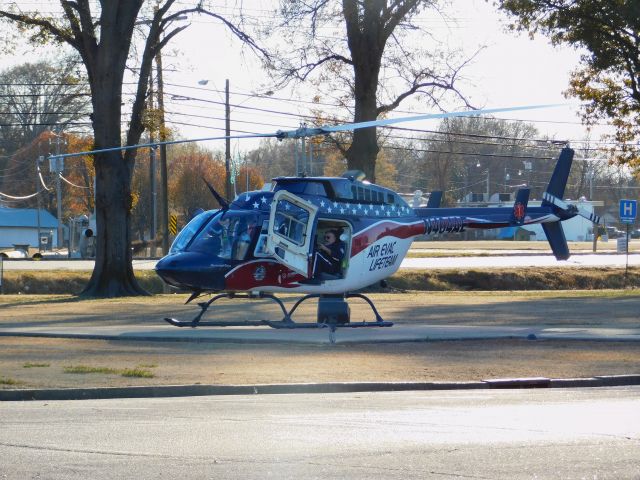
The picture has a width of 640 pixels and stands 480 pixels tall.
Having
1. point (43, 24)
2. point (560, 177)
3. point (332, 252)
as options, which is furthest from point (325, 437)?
point (43, 24)

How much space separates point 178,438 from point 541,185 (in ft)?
365

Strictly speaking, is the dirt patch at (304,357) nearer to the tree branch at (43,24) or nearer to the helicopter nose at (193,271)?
the helicopter nose at (193,271)

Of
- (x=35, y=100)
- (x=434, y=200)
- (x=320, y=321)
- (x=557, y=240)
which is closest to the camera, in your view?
(x=320, y=321)

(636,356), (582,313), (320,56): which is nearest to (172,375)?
→ (636,356)

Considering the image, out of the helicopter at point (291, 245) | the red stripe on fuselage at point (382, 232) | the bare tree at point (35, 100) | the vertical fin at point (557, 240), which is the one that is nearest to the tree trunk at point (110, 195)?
the helicopter at point (291, 245)

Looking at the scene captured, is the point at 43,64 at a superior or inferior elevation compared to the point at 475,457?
superior

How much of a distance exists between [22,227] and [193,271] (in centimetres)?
7185

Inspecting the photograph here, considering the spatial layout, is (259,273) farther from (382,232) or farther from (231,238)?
(382,232)

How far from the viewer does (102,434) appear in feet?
31.5

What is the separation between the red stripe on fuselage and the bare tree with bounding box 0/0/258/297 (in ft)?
39.6

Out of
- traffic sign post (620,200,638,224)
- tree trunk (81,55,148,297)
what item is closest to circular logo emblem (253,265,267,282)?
tree trunk (81,55,148,297)

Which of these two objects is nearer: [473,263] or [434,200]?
[434,200]

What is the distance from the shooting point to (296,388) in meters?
13.6

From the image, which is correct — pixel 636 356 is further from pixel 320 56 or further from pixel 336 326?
pixel 320 56
